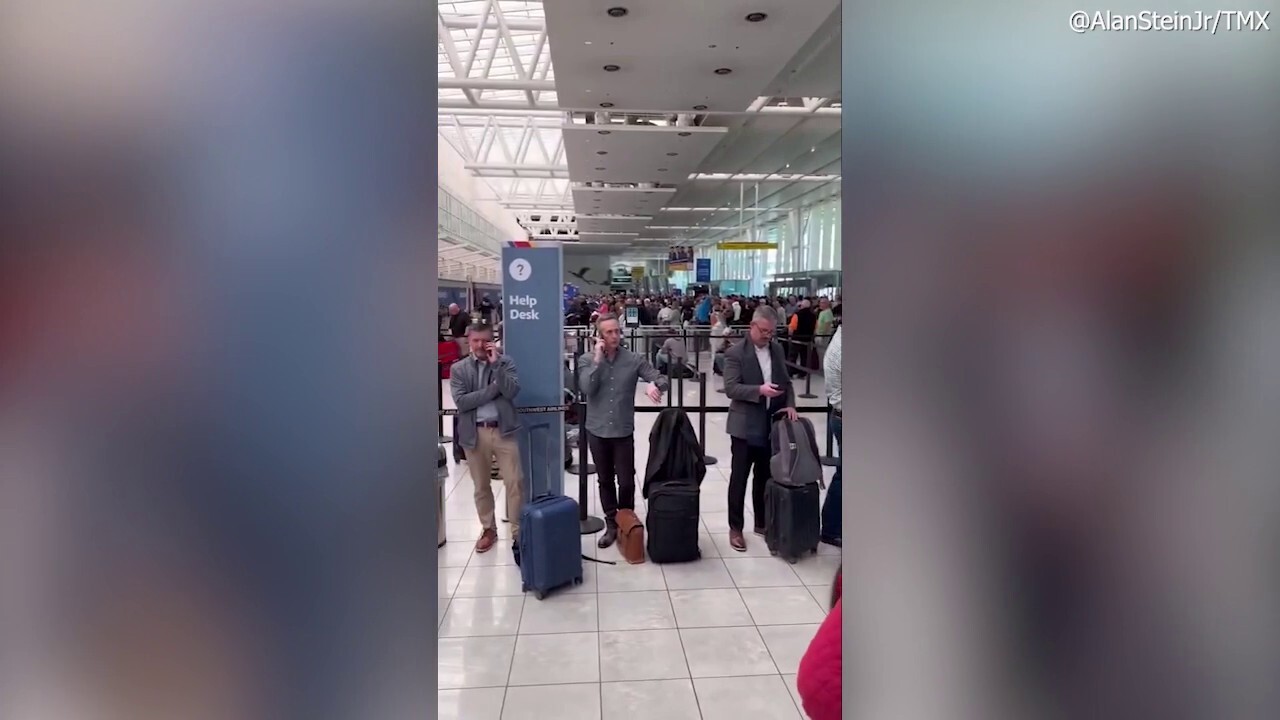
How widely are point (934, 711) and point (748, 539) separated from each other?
15.4ft

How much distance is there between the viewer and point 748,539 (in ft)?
19.8

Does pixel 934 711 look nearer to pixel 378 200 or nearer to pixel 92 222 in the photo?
pixel 378 200

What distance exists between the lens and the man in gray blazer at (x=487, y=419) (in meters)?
5.59

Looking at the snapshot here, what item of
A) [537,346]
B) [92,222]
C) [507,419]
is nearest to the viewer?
[92,222]

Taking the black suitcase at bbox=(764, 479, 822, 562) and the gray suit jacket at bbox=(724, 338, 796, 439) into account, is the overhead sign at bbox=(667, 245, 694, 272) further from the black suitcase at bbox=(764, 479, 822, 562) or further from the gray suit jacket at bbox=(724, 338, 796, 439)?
the black suitcase at bbox=(764, 479, 822, 562)

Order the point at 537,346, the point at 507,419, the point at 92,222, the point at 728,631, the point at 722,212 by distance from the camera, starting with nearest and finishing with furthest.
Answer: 1. the point at 92,222
2. the point at 728,631
3. the point at 507,419
4. the point at 537,346
5. the point at 722,212

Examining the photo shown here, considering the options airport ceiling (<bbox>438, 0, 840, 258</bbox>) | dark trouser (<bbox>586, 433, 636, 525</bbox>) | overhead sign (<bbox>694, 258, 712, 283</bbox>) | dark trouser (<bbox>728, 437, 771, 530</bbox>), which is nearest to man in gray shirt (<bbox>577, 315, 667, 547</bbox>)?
dark trouser (<bbox>586, 433, 636, 525</bbox>)

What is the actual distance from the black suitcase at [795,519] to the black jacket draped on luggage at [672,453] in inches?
26.4

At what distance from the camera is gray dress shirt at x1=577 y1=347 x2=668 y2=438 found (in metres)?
5.74

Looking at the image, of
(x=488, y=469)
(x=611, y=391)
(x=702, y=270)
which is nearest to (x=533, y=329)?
(x=611, y=391)

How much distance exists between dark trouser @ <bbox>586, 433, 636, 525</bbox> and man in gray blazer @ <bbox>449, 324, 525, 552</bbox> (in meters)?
0.70

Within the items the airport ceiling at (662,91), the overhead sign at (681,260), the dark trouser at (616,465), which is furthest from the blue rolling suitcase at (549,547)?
the overhead sign at (681,260)

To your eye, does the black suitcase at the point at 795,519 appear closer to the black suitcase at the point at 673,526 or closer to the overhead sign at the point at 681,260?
the black suitcase at the point at 673,526

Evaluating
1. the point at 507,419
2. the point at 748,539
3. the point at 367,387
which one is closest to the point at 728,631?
the point at 748,539
